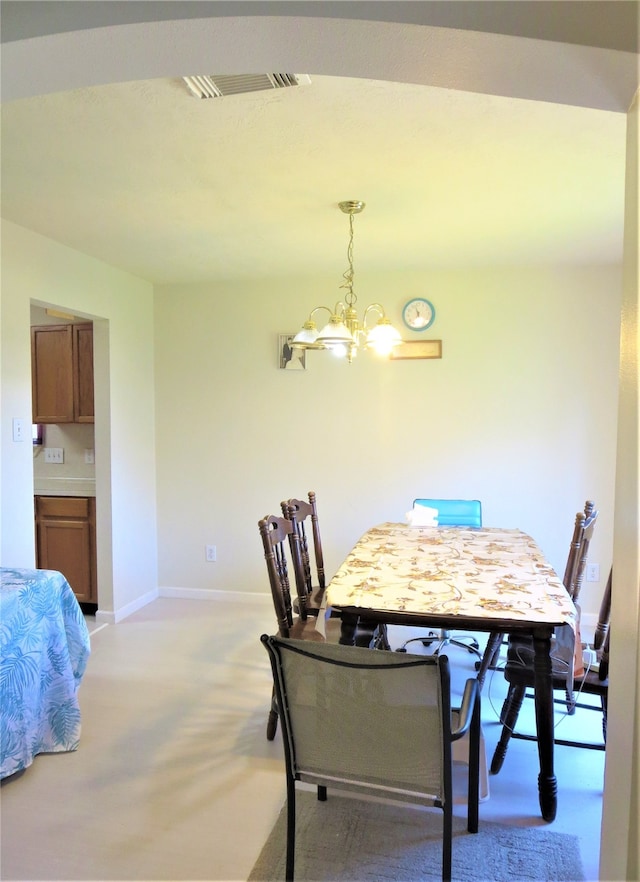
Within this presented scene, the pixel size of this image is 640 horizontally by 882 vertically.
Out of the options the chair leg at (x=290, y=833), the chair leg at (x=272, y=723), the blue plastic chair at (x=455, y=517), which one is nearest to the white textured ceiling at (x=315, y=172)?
the blue plastic chair at (x=455, y=517)

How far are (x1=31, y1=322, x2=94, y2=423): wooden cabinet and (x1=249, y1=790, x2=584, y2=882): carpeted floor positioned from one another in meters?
2.98

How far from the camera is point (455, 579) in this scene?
2230mm

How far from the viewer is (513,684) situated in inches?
83.4

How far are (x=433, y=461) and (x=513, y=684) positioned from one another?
2.00 m

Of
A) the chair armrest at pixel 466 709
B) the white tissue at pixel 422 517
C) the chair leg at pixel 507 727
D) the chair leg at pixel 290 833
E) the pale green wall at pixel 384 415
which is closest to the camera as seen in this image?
the chair armrest at pixel 466 709

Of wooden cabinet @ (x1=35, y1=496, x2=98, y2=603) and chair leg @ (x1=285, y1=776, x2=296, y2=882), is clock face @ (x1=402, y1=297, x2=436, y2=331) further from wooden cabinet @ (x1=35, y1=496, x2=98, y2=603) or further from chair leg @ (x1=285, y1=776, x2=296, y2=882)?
chair leg @ (x1=285, y1=776, x2=296, y2=882)

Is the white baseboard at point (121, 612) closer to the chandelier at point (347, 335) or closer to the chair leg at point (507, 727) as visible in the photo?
the chandelier at point (347, 335)

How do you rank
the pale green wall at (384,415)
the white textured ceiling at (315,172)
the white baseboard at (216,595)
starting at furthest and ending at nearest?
the white baseboard at (216,595) < the pale green wall at (384,415) < the white textured ceiling at (315,172)

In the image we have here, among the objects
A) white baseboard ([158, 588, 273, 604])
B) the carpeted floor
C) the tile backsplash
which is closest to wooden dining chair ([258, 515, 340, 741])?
the carpeted floor

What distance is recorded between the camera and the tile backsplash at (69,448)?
4.27m

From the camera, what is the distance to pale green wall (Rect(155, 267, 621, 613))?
3.76 metres

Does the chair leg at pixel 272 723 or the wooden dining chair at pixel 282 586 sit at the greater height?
the wooden dining chair at pixel 282 586

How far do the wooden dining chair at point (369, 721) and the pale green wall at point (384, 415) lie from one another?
2495 mm

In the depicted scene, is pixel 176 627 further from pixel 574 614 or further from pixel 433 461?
pixel 574 614
